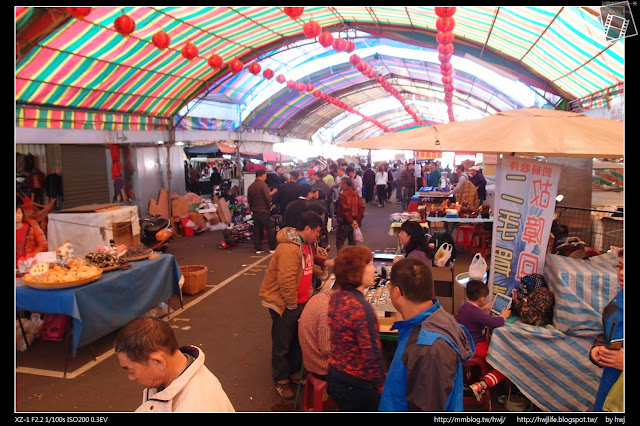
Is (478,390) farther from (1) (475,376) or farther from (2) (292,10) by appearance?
(2) (292,10)

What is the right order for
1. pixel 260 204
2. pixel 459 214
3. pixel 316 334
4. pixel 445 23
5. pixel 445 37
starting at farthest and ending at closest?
pixel 260 204 → pixel 459 214 → pixel 445 37 → pixel 445 23 → pixel 316 334

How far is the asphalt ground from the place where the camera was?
4.46 m

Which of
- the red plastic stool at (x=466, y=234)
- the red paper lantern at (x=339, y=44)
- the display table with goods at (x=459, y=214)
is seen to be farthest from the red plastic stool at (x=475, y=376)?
the red paper lantern at (x=339, y=44)

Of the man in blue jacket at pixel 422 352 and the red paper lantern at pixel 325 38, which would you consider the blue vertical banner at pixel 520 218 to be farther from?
the red paper lantern at pixel 325 38

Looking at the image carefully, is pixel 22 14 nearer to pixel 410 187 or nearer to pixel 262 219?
pixel 262 219

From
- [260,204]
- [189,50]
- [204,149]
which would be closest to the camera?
[189,50]

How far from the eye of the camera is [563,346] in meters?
4.05

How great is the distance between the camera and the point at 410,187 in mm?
19859

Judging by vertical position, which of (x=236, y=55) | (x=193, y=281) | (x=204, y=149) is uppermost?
(x=236, y=55)

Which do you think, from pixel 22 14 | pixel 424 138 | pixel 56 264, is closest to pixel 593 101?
pixel 424 138

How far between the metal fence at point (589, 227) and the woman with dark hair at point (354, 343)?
4.26m

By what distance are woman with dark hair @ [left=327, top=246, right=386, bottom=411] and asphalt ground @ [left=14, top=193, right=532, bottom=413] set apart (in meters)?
1.44

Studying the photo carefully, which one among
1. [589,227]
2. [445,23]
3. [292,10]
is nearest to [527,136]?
[589,227]

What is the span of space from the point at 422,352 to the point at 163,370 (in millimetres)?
1244
